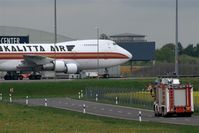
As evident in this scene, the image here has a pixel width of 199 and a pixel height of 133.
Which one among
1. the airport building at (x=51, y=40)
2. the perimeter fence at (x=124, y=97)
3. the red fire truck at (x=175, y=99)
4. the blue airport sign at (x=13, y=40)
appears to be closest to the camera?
the red fire truck at (x=175, y=99)

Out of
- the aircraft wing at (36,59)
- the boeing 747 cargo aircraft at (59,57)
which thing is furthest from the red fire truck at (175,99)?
the aircraft wing at (36,59)

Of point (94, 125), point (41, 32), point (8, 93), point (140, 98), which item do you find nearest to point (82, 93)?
point (8, 93)

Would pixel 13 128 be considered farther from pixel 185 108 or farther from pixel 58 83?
pixel 58 83

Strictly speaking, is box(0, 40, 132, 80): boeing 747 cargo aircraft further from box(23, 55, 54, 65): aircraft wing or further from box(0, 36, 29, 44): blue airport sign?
box(0, 36, 29, 44): blue airport sign

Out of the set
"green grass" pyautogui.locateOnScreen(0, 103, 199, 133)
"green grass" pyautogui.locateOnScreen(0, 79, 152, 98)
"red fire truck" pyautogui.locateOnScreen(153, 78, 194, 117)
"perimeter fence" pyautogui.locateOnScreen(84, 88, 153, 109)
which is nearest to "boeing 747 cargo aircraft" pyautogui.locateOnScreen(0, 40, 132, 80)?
"green grass" pyautogui.locateOnScreen(0, 79, 152, 98)

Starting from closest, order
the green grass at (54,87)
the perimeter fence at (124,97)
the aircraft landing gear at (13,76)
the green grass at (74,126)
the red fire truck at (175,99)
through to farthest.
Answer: the green grass at (74,126), the red fire truck at (175,99), the perimeter fence at (124,97), the green grass at (54,87), the aircraft landing gear at (13,76)

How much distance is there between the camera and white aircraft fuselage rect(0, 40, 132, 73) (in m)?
96.2

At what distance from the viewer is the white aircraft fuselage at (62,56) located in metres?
96.2

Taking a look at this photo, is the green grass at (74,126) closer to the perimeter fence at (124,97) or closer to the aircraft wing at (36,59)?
the perimeter fence at (124,97)

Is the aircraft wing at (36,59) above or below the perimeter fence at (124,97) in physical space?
above

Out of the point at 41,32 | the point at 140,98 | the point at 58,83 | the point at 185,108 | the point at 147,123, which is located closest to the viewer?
the point at 147,123

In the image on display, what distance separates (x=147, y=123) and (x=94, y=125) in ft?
10.4

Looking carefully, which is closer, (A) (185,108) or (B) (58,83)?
(A) (185,108)

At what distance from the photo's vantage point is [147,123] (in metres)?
37.2
